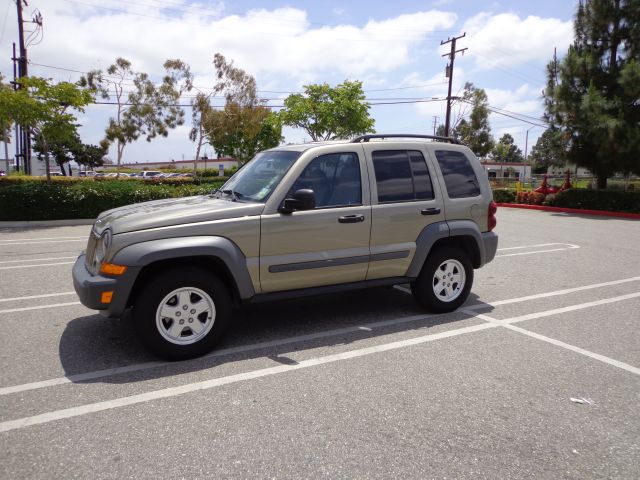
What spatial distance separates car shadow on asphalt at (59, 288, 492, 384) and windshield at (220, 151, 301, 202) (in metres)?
1.37

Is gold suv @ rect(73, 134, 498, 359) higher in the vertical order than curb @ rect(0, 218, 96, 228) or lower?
higher

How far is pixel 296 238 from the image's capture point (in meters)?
4.49

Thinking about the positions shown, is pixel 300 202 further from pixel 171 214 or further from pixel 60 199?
pixel 60 199

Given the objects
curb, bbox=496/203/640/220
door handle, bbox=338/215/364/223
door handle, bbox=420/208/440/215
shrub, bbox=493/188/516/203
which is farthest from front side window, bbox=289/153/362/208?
shrub, bbox=493/188/516/203

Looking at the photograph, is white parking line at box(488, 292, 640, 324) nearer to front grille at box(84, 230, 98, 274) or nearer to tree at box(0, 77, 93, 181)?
front grille at box(84, 230, 98, 274)

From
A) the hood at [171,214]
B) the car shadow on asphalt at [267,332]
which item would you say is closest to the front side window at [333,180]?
the hood at [171,214]

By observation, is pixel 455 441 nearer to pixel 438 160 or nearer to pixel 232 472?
pixel 232 472

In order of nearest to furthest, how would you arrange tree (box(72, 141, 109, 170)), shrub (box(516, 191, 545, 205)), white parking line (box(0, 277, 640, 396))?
white parking line (box(0, 277, 640, 396)) < shrub (box(516, 191, 545, 205)) < tree (box(72, 141, 109, 170))

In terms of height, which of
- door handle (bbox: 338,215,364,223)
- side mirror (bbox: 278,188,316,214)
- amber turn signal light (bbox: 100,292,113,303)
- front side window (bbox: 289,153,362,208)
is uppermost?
front side window (bbox: 289,153,362,208)

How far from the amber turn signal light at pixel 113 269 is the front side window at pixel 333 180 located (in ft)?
5.43

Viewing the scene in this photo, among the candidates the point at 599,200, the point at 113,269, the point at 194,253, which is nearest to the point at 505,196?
the point at 599,200

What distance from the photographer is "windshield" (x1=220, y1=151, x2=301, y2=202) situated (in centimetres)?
466

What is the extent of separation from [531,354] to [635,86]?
66.7 ft

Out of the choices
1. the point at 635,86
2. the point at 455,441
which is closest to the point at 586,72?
the point at 635,86
